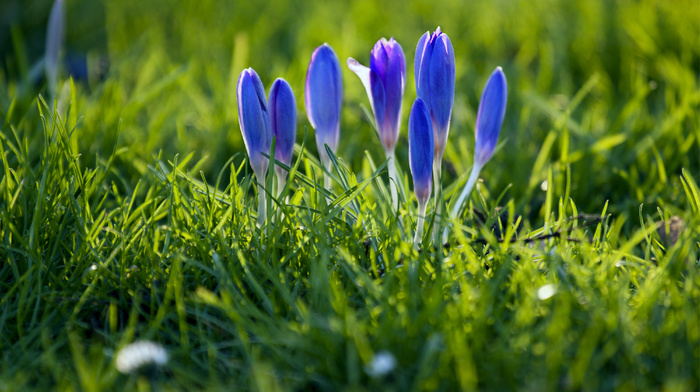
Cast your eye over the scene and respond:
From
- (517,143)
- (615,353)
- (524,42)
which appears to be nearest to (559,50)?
(524,42)

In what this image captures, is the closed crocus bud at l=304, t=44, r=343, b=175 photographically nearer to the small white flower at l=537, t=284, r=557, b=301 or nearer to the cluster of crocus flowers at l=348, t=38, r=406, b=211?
the cluster of crocus flowers at l=348, t=38, r=406, b=211

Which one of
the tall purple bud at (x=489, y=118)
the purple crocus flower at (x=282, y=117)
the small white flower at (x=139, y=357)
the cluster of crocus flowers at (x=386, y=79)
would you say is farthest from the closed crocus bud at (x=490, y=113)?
the small white flower at (x=139, y=357)

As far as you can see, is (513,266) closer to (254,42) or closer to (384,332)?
(384,332)

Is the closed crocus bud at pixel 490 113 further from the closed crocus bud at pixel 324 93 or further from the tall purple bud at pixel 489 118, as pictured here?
the closed crocus bud at pixel 324 93

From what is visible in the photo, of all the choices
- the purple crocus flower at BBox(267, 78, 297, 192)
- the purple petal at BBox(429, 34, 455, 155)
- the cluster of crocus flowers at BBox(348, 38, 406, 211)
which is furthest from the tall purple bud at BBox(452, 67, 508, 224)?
the purple crocus flower at BBox(267, 78, 297, 192)

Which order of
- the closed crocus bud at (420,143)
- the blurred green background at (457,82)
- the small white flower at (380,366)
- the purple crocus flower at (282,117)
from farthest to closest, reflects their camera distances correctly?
the blurred green background at (457,82) → the purple crocus flower at (282,117) → the closed crocus bud at (420,143) → the small white flower at (380,366)

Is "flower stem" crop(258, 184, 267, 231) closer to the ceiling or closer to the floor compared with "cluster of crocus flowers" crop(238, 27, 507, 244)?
closer to the floor
